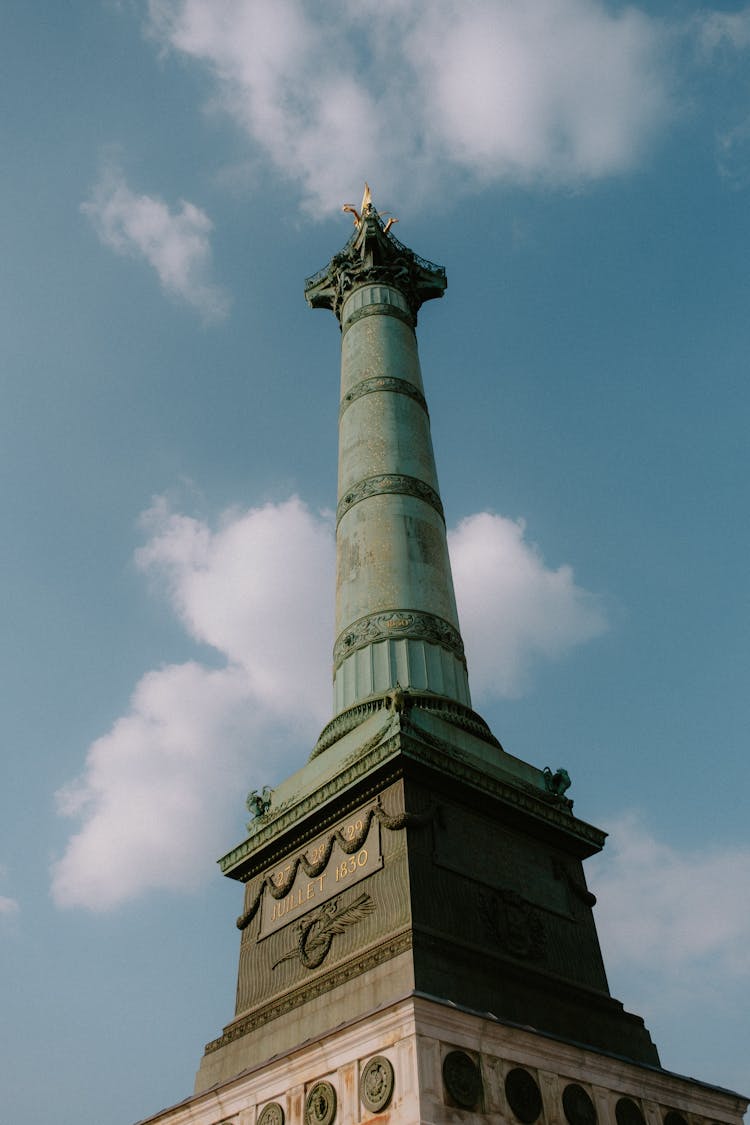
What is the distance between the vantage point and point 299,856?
1606 cm

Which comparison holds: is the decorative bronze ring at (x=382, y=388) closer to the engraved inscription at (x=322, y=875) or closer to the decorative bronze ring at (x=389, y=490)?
the decorative bronze ring at (x=389, y=490)

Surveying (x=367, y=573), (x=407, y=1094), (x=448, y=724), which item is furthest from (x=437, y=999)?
(x=367, y=573)

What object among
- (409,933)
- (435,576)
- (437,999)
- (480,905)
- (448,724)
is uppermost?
(435,576)

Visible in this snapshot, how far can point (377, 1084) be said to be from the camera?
11.5 m

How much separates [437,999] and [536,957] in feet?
10.6

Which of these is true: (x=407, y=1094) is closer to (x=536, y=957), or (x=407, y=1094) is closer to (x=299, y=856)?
(x=536, y=957)

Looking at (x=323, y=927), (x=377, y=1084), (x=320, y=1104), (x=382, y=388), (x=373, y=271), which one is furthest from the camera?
(x=373, y=271)

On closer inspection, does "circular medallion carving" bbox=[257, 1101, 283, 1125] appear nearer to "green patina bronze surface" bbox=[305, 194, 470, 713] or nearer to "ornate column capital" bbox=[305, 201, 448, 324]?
"green patina bronze surface" bbox=[305, 194, 470, 713]

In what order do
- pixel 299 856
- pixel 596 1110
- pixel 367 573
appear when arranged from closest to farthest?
pixel 596 1110
pixel 299 856
pixel 367 573

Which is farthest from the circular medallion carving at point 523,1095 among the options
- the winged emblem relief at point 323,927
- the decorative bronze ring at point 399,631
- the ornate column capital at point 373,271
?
the ornate column capital at point 373,271

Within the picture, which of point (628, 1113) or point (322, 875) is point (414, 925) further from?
point (628, 1113)

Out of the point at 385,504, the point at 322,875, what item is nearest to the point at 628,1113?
the point at 322,875

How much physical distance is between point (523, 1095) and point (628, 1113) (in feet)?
6.48

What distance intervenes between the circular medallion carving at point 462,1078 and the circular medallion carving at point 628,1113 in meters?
2.55
